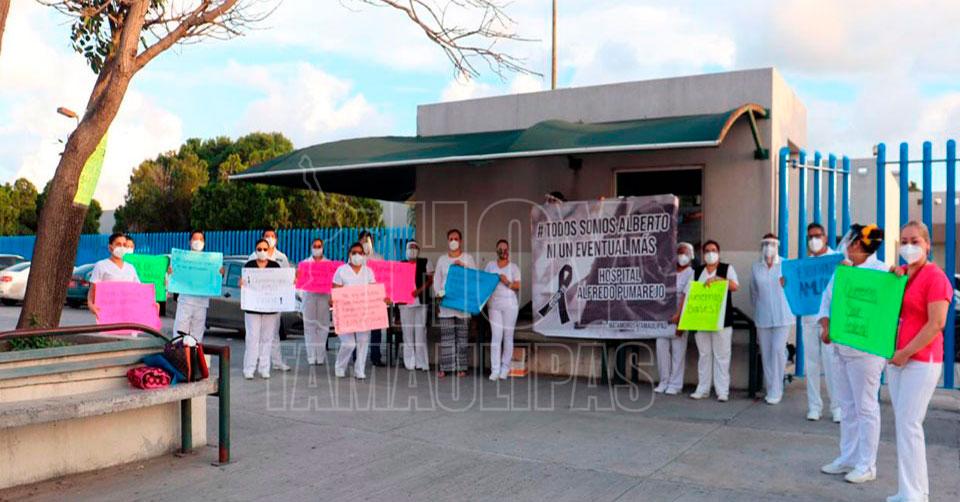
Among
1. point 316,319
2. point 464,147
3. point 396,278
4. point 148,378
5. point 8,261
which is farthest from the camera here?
point 8,261

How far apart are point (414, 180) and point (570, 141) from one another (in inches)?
182

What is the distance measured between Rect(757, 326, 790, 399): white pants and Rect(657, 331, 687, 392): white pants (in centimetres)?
92

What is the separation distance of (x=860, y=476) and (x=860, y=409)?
0.53 meters

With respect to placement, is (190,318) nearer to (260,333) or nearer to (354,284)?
(260,333)

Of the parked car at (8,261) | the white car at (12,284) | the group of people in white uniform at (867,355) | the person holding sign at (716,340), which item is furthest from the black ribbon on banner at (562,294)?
the parked car at (8,261)

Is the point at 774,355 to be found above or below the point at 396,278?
below

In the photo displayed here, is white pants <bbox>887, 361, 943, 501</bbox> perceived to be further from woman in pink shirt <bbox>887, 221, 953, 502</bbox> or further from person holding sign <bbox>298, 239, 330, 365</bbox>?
person holding sign <bbox>298, 239, 330, 365</bbox>

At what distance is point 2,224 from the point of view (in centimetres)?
4628

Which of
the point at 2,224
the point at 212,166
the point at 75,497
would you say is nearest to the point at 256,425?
the point at 75,497

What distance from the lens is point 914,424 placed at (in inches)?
217

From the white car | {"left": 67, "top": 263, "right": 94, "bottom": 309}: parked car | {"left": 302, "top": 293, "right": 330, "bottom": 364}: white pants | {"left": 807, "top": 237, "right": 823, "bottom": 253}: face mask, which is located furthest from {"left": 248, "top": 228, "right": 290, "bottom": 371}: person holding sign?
the white car

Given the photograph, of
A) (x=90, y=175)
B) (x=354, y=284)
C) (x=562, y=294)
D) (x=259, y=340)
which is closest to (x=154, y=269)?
(x=259, y=340)

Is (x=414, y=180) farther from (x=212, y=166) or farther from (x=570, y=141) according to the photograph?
(x=212, y=166)

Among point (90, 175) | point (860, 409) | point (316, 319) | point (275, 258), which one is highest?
point (90, 175)
